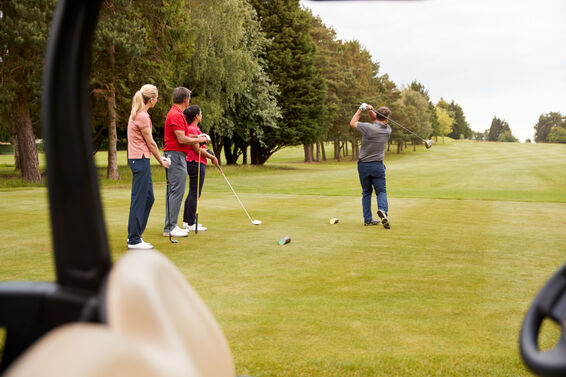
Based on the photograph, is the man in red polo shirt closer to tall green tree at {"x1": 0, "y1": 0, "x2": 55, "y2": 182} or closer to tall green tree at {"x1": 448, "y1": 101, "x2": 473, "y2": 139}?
tall green tree at {"x1": 0, "y1": 0, "x2": 55, "y2": 182}

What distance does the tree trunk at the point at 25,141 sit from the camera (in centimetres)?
2284

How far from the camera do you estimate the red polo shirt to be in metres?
7.85

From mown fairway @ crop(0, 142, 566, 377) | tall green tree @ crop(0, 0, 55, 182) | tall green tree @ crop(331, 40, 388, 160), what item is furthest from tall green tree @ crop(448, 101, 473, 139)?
mown fairway @ crop(0, 142, 566, 377)

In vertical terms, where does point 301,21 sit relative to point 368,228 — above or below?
above

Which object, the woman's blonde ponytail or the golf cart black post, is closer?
the golf cart black post

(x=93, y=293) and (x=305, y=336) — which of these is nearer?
(x=93, y=293)

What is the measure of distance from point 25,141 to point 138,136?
18.7 meters

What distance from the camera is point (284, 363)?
10.6 ft

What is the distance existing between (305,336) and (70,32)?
3144 millimetres

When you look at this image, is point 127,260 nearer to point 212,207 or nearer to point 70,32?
point 70,32

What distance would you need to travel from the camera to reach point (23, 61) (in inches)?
884

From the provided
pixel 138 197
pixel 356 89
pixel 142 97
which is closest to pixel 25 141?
pixel 138 197

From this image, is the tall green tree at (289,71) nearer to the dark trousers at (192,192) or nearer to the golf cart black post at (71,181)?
the dark trousers at (192,192)

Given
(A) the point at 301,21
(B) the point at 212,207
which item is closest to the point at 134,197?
(B) the point at 212,207
